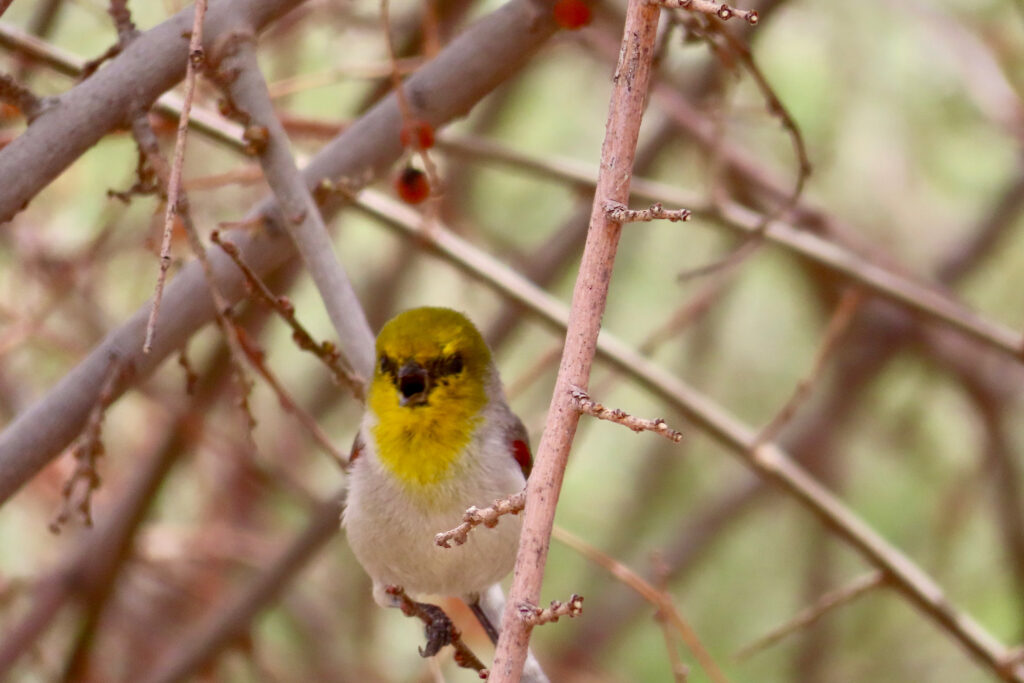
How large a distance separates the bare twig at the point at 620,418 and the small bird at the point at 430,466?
811 mm

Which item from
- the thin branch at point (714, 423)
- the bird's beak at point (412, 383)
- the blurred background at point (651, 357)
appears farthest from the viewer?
the blurred background at point (651, 357)

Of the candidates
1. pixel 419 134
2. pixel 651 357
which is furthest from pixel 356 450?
pixel 651 357

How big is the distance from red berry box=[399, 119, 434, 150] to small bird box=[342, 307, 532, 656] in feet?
1.00

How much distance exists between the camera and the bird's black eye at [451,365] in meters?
2.19

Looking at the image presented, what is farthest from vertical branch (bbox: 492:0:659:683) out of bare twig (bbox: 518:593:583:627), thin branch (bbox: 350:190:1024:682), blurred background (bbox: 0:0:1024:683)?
blurred background (bbox: 0:0:1024:683)

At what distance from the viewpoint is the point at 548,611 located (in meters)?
1.23

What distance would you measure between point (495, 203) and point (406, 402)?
351cm

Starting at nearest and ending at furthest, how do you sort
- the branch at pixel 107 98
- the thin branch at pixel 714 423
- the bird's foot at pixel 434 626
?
the branch at pixel 107 98, the bird's foot at pixel 434 626, the thin branch at pixel 714 423

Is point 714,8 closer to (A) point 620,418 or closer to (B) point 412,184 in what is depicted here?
(A) point 620,418

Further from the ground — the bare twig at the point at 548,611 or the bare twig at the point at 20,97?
the bare twig at the point at 20,97

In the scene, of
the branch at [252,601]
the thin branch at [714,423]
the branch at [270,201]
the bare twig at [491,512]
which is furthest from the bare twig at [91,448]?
the branch at [252,601]

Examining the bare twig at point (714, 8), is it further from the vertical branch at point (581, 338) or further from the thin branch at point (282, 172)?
the thin branch at point (282, 172)

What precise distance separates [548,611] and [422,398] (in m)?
0.97

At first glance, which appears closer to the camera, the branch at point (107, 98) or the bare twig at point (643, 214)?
the bare twig at point (643, 214)
